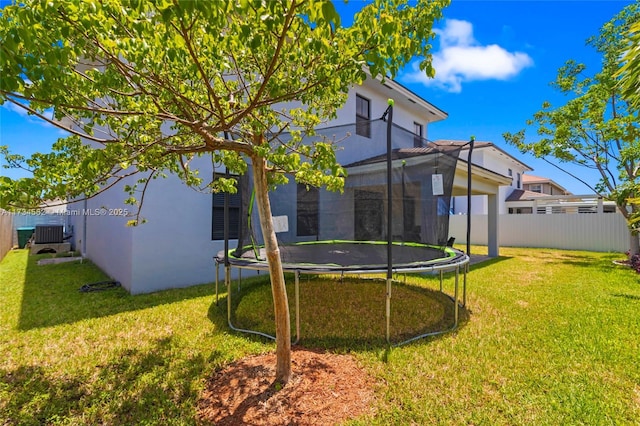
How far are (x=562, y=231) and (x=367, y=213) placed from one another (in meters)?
11.8

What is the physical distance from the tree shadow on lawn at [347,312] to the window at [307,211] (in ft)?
3.41

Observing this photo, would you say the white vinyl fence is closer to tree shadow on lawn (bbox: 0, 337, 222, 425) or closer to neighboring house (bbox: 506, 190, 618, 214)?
neighboring house (bbox: 506, 190, 618, 214)

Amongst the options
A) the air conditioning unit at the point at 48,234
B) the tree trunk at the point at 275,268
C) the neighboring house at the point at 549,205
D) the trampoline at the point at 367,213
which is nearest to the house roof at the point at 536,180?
→ the neighboring house at the point at 549,205

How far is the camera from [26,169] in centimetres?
204

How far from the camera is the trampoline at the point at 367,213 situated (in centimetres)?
354

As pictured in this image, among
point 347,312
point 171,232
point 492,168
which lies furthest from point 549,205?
point 171,232

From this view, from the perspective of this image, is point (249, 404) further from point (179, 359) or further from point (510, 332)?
point (510, 332)

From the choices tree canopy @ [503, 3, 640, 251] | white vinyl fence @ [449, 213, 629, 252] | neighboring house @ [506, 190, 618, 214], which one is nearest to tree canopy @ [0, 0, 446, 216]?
tree canopy @ [503, 3, 640, 251]

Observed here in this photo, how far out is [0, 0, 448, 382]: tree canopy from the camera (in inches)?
49.2

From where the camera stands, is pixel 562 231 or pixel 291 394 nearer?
pixel 291 394

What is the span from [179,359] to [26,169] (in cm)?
187

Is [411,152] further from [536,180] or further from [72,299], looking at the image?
[536,180]

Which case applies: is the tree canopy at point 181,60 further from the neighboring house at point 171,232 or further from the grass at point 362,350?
the neighboring house at point 171,232

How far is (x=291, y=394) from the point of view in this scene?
2.17 metres
